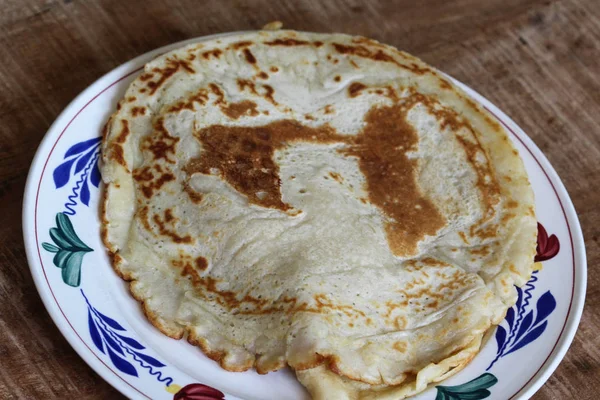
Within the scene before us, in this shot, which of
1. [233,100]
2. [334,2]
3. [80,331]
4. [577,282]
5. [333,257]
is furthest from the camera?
[334,2]

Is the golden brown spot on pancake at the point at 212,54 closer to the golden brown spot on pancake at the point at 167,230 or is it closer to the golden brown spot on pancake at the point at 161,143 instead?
the golden brown spot on pancake at the point at 161,143

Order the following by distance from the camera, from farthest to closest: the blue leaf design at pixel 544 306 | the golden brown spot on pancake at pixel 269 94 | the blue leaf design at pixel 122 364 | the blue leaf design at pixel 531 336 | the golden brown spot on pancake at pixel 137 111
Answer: the golden brown spot on pancake at pixel 269 94
the golden brown spot on pancake at pixel 137 111
the blue leaf design at pixel 544 306
the blue leaf design at pixel 531 336
the blue leaf design at pixel 122 364

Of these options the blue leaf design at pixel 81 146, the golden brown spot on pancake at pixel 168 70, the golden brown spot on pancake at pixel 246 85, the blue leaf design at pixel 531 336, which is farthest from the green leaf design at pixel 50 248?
the blue leaf design at pixel 531 336

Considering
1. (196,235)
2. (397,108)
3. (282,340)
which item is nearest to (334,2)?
(397,108)

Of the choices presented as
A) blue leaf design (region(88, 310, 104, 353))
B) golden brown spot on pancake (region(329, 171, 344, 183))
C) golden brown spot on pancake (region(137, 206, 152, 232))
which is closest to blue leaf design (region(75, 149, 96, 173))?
golden brown spot on pancake (region(137, 206, 152, 232))

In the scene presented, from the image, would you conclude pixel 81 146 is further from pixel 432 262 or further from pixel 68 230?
pixel 432 262

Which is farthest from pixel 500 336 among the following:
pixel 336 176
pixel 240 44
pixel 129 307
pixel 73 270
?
pixel 240 44

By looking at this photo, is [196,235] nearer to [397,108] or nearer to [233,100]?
[233,100]
